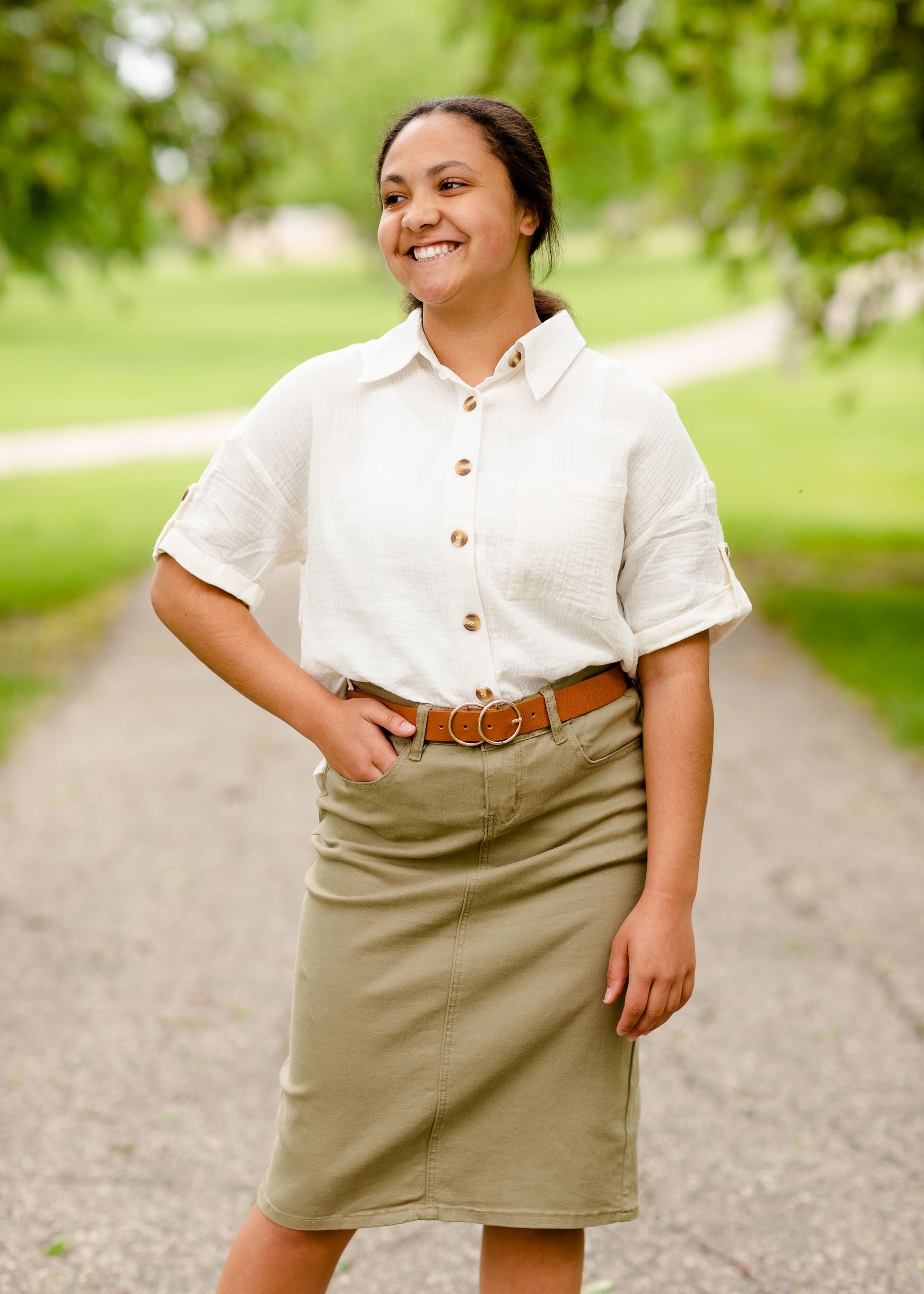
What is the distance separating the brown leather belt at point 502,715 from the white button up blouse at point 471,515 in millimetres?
22

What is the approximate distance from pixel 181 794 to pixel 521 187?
14.0 feet

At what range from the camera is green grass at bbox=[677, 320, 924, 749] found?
326 inches

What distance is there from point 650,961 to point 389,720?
47 cm

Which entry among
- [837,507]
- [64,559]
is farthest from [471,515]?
[837,507]

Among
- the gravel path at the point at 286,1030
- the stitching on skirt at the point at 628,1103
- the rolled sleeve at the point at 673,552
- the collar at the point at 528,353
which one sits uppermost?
the collar at the point at 528,353

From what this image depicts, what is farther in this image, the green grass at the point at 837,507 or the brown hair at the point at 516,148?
the green grass at the point at 837,507

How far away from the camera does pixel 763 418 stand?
23.2 metres

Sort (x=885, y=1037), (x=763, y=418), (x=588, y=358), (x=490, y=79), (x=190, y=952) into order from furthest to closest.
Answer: (x=763, y=418)
(x=490, y=79)
(x=190, y=952)
(x=885, y=1037)
(x=588, y=358)

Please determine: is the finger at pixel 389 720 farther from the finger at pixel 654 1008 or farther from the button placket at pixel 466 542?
the finger at pixel 654 1008

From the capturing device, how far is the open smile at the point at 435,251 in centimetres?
184

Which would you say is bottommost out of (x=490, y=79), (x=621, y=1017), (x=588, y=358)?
(x=621, y=1017)

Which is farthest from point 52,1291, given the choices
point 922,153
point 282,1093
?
point 922,153

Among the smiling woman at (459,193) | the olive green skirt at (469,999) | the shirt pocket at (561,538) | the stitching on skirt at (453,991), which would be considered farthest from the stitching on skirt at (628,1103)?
the smiling woman at (459,193)

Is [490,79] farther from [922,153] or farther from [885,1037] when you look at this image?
[885,1037]
